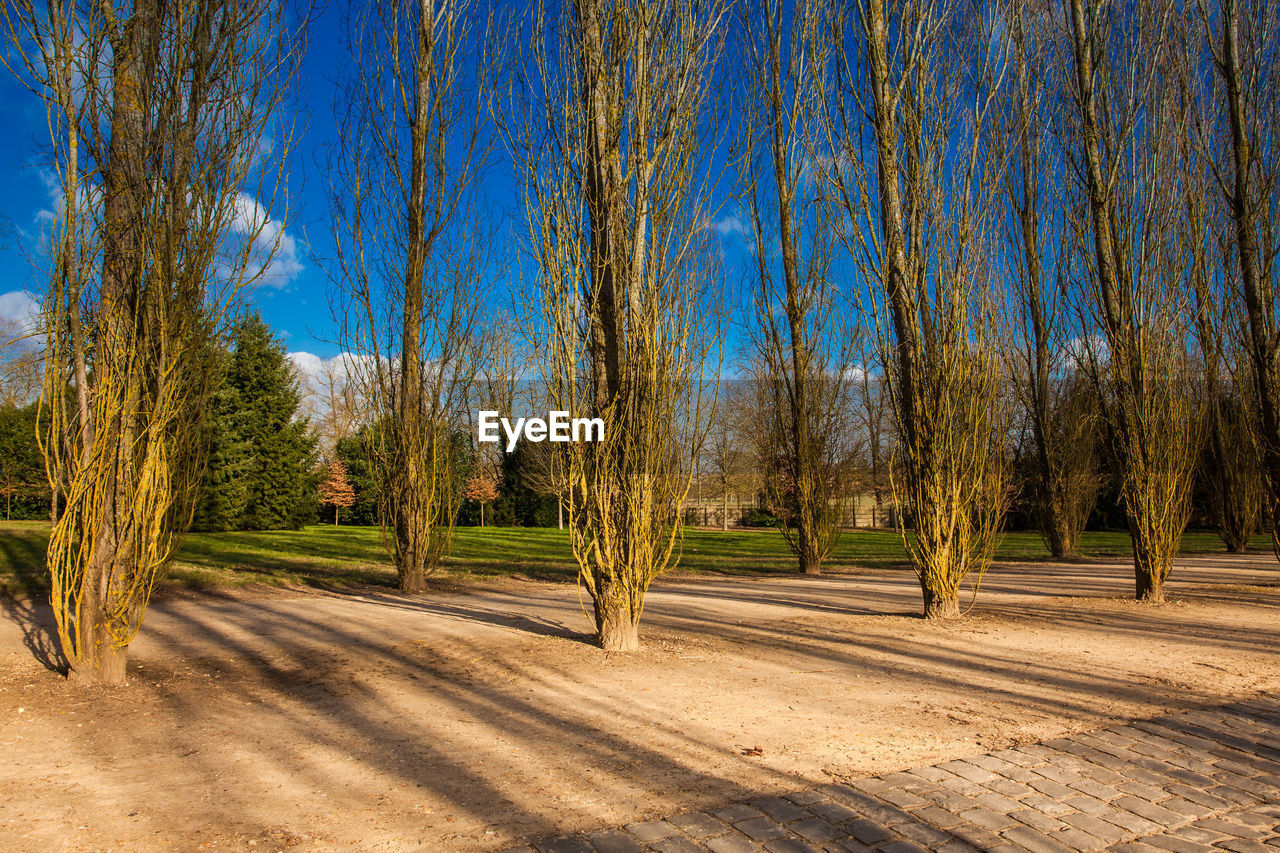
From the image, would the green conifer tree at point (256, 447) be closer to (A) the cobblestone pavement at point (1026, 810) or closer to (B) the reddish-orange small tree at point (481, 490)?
(B) the reddish-orange small tree at point (481, 490)

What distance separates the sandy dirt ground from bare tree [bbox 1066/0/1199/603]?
1.43 metres

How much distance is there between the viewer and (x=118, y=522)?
454 centimetres

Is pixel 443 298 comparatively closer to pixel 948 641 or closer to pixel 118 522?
pixel 118 522

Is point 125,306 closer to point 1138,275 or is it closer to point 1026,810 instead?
point 1026,810

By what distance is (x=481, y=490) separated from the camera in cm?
2900

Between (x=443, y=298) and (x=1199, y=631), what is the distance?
9.40 meters

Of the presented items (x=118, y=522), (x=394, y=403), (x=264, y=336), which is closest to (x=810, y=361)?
(x=394, y=403)

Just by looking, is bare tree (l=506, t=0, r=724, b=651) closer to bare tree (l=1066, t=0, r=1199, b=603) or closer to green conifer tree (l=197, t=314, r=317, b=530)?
bare tree (l=1066, t=0, r=1199, b=603)

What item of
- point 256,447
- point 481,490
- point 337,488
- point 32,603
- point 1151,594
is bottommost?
point 1151,594

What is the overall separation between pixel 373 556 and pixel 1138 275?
13.2 meters

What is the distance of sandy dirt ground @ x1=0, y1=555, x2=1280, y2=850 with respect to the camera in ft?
9.04

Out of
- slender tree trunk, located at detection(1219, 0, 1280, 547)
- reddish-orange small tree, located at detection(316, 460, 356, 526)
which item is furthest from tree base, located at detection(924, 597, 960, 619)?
reddish-orange small tree, located at detection(316, 460, 356, 526)

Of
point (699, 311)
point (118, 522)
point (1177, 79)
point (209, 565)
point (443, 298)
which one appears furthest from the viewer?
point (209, 565)

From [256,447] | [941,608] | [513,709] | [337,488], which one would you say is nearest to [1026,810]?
[513,709]
